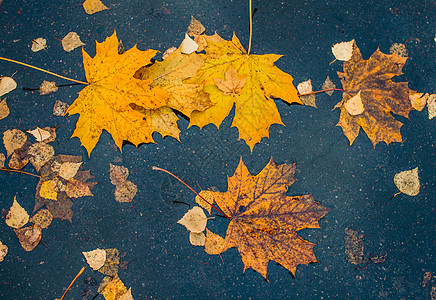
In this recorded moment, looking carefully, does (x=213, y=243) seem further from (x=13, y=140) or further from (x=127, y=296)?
(x=13, y=140)

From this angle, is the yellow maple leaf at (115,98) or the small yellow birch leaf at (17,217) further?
the small yellow birch leaf at (17,217)

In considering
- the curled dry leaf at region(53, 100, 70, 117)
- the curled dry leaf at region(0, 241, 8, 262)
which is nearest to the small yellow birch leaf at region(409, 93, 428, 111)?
the curled dry leaf at region(53, 100, 70, 117)

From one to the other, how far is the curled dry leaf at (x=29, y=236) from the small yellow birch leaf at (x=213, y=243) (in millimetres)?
1106

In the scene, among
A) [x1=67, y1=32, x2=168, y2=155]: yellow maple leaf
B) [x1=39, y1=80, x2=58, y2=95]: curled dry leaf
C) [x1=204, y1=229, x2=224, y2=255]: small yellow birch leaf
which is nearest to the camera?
[x1=67, y1=32, x2=168, y2=155]: yellow maple leaf

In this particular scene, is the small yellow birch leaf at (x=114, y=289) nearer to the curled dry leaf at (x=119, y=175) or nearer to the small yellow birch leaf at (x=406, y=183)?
the curled dry leaf at (x=119, y=175)

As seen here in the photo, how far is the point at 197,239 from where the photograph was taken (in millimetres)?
1688

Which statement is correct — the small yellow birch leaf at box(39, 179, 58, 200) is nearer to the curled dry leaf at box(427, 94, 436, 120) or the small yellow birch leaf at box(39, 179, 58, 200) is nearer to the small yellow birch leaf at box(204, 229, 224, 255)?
the small yellow birch leaf at box(204, 229, 224, 255)

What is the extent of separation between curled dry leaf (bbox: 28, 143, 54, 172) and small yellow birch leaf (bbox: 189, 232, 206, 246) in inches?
43.0

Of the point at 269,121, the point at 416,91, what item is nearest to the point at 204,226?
the point at 269,121

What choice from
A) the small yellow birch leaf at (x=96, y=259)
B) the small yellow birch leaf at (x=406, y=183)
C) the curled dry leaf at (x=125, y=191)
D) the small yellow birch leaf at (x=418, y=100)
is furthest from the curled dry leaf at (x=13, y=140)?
the small yellow birch leaf at (x=418, y=100)

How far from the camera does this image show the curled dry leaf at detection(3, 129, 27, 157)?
177cm

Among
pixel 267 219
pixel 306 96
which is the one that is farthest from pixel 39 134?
pixel 306 96

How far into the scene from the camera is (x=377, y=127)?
169 centimetres

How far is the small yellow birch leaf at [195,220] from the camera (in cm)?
169
